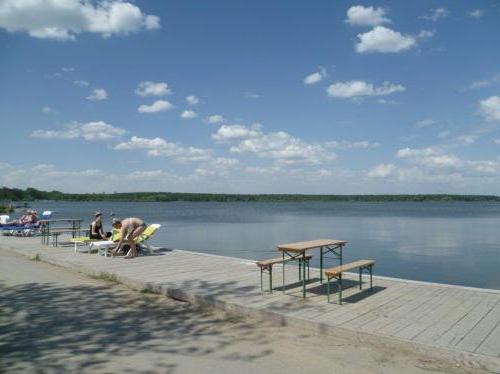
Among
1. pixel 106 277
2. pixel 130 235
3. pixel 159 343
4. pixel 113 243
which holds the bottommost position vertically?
pixel 159 343

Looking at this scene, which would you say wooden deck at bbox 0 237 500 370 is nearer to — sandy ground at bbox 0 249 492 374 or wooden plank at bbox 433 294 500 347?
wooden plank at bbox 433 294 500 347

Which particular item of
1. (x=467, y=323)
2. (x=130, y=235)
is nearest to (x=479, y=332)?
(x=467, y=323)

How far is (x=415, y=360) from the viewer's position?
16.0 ft

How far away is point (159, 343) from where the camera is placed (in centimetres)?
533

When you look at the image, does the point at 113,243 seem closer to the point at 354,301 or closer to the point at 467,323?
the point at 354,301

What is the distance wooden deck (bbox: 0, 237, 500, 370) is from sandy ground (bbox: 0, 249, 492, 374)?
0.82ft

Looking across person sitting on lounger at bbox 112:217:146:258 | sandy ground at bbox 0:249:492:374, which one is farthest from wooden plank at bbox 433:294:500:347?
person sitting on lounger at bbox 112:217:146:258

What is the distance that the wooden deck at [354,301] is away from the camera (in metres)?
5.41

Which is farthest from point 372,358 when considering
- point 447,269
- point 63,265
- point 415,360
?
point 447,269

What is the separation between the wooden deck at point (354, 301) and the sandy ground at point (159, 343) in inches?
9.8

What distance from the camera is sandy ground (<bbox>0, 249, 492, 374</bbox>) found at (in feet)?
15.2

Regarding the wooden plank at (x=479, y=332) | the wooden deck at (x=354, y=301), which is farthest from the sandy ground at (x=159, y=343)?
the wooden plank at (x=479, y=332)

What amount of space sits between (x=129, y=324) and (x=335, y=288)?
345 cm

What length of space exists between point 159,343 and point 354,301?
2.99 meters
